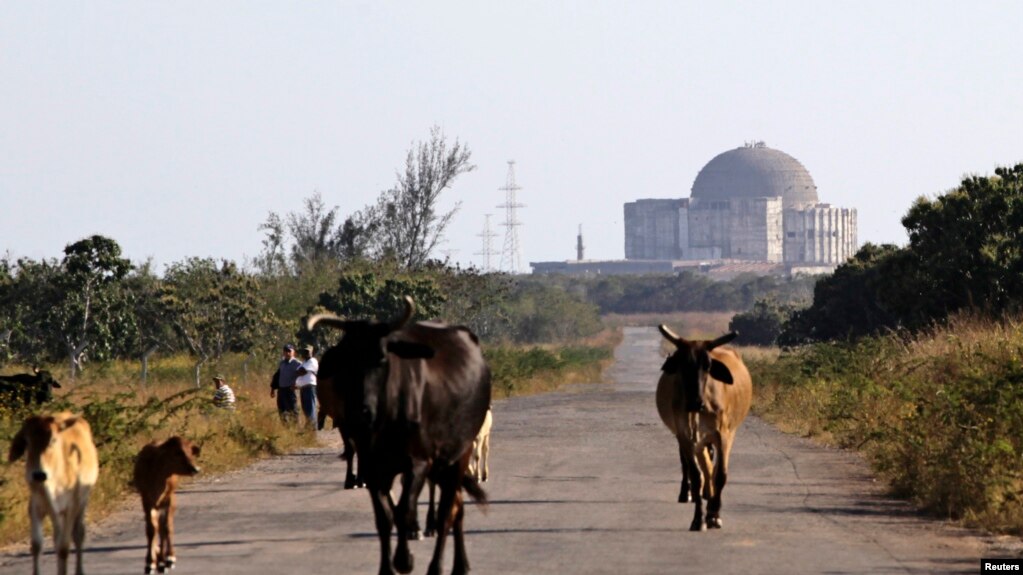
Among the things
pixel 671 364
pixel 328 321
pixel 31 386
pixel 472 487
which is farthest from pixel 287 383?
pixel 328 321

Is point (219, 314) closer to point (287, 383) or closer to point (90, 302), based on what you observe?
point (90, 302)

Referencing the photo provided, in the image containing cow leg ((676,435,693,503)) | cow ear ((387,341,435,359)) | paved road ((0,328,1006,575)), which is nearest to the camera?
cow ear ((387,341,435,359))

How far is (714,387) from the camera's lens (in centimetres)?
1672

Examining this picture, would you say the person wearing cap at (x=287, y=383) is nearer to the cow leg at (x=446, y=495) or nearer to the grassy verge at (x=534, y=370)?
the cow leg at (x=446, y=495)

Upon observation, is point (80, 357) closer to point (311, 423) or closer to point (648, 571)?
point (311, 423)

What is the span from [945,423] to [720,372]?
17.4ft

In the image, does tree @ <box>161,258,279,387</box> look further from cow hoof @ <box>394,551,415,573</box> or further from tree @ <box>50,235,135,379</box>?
cow hoof @ <box>394,551,415,573</box>

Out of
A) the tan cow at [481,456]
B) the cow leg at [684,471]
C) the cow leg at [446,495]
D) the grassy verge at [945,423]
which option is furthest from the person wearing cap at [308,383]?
the cow leg at [446,495]

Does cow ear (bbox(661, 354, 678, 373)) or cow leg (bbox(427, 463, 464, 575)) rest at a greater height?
cow ear (bbox(661, 354, 678, 373))

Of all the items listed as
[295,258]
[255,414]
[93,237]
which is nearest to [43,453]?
[255,414]

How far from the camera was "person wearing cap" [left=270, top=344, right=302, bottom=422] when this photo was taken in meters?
28.9

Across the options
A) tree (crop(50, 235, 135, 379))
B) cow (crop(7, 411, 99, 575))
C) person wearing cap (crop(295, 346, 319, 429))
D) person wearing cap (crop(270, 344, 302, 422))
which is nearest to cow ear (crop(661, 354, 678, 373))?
cow (crop(7, 411, 99, 575))

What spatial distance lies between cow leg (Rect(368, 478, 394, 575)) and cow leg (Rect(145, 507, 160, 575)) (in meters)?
2.20

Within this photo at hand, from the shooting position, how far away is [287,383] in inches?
1146
